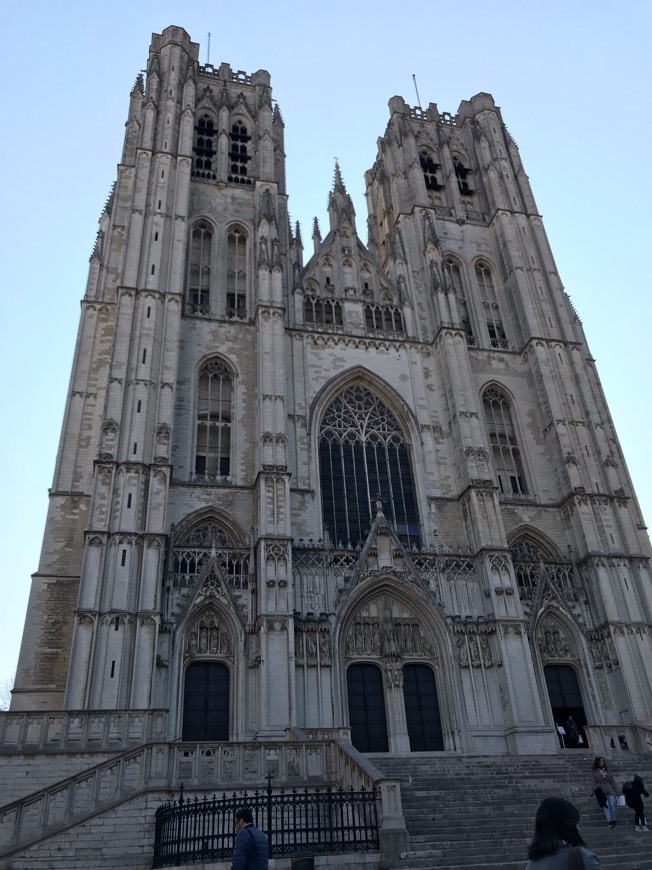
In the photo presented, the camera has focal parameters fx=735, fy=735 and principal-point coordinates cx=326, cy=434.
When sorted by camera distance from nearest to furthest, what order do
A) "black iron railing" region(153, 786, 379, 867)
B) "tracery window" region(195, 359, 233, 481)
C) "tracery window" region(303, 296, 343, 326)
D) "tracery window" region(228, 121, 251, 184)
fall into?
"black iron railing" region(153, 786, 379, 867) → "tracery window" region(195, 359, 233, 481) → "tracery window" region(303, 296, 343, 326) → "tracery window" region(228, 121, 251, 184)

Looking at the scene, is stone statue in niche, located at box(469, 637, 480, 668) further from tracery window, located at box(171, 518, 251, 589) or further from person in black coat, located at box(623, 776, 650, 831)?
person in black coat, located at box(623, 776, 650, 831)

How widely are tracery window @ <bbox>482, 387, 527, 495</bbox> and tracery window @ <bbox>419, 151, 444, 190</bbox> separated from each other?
12.5 m

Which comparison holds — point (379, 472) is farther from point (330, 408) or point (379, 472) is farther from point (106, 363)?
point (106, 363)

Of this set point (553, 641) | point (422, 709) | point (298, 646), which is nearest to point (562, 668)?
point (553, 641)

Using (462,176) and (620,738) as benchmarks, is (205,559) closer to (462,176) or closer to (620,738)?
(620,738)

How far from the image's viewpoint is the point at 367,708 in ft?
69.9

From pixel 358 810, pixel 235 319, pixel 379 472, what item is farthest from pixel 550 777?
pixel 235 319

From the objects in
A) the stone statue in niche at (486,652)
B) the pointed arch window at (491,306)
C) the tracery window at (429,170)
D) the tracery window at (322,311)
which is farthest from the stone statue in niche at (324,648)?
the tracery window at (429,170)

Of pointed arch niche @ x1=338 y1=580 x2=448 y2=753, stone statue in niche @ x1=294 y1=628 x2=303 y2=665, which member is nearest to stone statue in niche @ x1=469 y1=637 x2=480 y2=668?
pointed arch niche @ x1=338 y1=580 x2=448 y2=753

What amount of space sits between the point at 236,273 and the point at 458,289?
9.92m

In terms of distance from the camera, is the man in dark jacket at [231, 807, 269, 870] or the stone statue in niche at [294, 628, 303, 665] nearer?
the man in dark jacket at [231, 807, 269, 870]

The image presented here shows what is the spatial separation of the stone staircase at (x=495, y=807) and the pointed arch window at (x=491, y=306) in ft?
56.6

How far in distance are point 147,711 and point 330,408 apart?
45.1 feet

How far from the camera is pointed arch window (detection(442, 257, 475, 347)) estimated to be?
3058 cm
